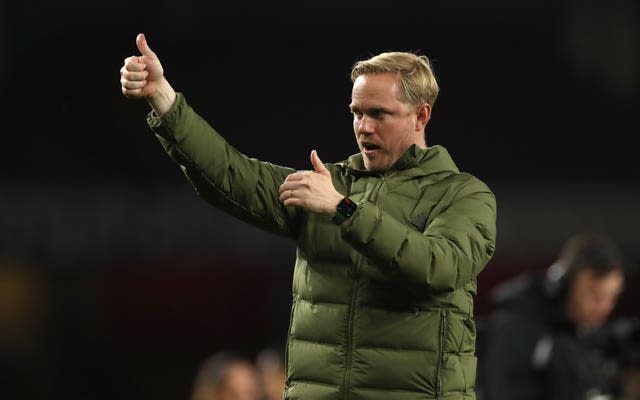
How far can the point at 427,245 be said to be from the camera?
11.9 feet

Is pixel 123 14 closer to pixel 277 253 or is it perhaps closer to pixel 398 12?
pixel 398 12

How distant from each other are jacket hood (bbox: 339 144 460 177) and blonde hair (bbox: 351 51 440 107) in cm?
14

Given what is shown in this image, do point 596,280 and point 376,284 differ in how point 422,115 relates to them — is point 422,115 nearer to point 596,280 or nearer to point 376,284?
point 376,284

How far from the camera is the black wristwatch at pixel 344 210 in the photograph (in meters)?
3.58

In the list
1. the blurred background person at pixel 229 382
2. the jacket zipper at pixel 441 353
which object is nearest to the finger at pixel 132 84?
the jacket zipper at pixel 441 353

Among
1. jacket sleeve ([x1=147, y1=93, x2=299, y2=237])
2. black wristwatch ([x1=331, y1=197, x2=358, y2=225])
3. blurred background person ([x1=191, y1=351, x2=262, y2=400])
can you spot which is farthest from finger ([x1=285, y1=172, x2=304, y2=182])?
blurred background person ([x1=191, y1=351, x2=262, y2=400])

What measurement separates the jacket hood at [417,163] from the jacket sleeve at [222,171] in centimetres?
19

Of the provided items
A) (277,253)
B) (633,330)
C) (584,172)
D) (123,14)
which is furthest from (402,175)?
(123,14)

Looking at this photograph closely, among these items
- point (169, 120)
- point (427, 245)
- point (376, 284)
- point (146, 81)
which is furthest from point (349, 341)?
point (146, 81)

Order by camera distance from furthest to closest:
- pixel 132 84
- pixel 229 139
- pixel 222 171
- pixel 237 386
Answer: pixel 229 139, pixel 237 386, pixel 222 171, pixel 132 84

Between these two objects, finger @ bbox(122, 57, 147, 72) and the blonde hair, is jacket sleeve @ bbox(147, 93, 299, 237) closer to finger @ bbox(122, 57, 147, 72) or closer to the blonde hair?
finger @ bbox(122, 57, 147, 72)

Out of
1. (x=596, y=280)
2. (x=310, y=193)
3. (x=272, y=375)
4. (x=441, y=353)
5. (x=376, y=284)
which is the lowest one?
(x=272, y=375)

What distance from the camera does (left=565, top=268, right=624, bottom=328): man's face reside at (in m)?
6.23

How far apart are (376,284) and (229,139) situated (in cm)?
971
